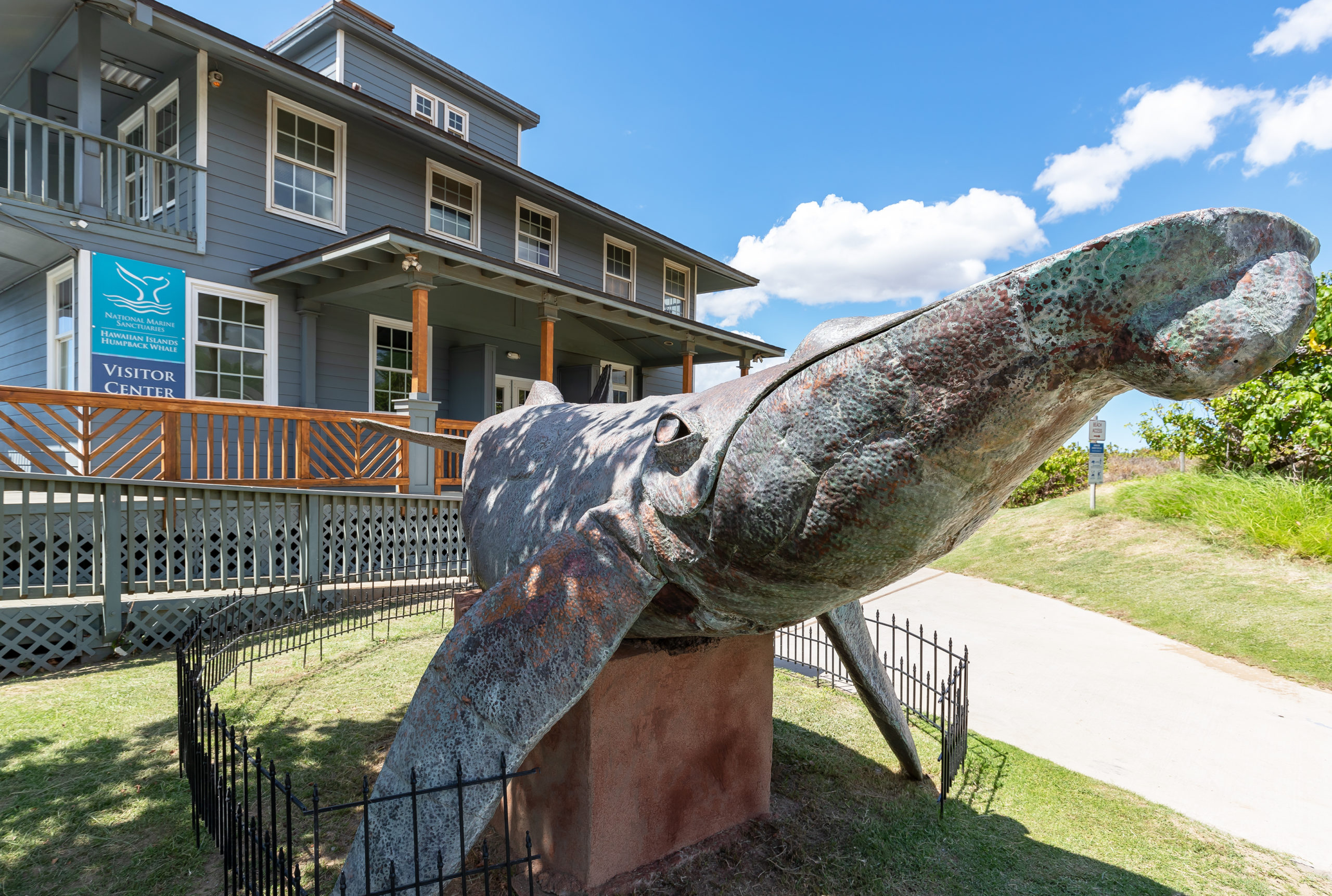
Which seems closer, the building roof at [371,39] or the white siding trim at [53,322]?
the white siding trim at [53,322]

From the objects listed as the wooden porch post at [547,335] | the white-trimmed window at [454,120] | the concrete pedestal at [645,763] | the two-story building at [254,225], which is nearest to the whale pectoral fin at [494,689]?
the concrete pedestal at [645,763]

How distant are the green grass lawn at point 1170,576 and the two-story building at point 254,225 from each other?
28.1ft

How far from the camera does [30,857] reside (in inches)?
132

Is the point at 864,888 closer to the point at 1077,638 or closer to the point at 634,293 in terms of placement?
the point at 1077,638

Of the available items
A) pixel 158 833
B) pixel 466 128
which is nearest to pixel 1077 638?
pixel 158 833

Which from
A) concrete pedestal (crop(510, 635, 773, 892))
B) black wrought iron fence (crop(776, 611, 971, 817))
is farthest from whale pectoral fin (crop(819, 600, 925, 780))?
concrete pedestal (crop(510, 635, 773, 892))

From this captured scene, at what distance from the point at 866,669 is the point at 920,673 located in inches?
124

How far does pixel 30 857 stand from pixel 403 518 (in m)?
6.53

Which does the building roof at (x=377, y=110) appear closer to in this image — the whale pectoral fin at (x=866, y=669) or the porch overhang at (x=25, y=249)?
the porch overhang at (x=25, y=249)

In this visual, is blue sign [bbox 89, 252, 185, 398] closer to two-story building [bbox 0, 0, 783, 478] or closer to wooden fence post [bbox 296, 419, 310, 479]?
two-story building [bbox 0, 0, 783, 478]

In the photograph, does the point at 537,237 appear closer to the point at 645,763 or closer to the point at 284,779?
the point at 284,779

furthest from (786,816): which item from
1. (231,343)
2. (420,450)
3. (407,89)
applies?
(407,89)

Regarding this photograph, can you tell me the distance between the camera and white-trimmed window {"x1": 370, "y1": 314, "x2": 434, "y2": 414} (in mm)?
12180

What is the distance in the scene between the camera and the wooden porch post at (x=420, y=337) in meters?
9.94
